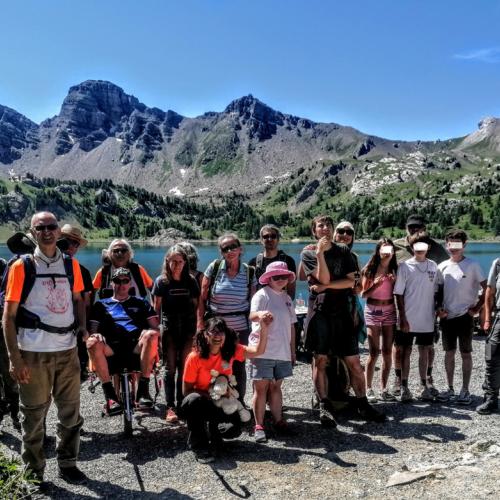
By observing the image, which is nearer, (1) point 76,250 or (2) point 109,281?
(2) point 109,281

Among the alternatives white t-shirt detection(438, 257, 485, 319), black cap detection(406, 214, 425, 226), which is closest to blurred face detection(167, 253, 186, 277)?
black cap detection(406, 214, 425, 226)

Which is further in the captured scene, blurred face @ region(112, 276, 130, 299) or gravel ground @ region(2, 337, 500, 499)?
blurred face @ region(112, 276, 130, 299)

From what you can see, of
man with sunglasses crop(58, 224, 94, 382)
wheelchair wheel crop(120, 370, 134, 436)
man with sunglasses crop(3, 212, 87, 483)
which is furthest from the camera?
man with sunglasses crop(58, 224, 94, 382)

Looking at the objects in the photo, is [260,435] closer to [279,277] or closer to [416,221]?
[279,277]

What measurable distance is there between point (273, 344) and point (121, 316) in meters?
2.29

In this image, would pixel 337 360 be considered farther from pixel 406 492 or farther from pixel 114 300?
pixel 114 300

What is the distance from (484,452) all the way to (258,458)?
287 centimetres

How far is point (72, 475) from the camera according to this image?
5.78 metres

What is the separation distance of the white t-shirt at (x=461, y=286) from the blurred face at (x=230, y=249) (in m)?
3.78

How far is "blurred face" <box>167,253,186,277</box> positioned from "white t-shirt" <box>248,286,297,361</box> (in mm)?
1487

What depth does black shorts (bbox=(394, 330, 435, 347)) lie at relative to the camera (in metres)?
8.38

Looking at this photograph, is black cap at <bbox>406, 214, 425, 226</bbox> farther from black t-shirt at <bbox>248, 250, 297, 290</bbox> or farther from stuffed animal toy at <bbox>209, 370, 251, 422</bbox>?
stuffed animal toy at <bbox>209, 370, 251, 422</bbox>

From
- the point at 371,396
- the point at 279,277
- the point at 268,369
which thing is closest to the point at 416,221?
the point at 371,396

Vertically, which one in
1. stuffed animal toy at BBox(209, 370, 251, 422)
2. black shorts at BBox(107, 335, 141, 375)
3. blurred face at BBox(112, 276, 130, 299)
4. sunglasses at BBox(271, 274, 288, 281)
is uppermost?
sunglasses at BBox(271, 274, 288, 281)
